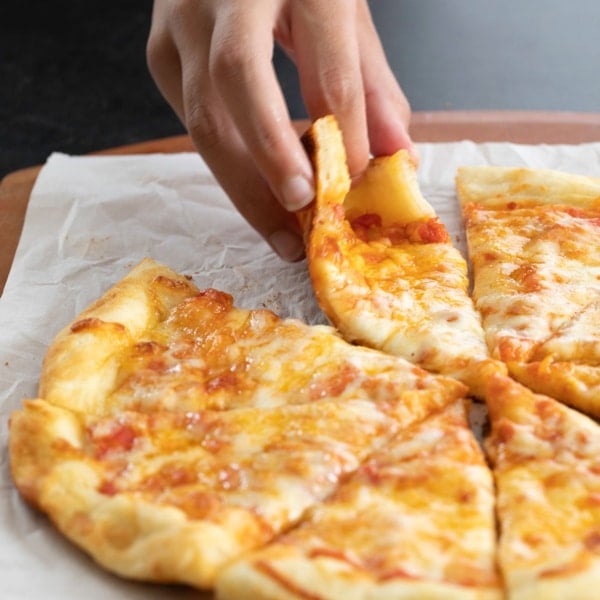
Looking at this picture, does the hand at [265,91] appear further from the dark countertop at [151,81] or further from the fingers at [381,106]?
the dark countertop at [151,81]

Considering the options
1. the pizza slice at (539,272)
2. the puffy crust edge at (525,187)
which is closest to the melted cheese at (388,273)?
the pizza slice at (539,272)

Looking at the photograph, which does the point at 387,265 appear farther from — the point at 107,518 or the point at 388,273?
the point at 107,518

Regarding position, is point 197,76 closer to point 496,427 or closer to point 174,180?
point 174,180

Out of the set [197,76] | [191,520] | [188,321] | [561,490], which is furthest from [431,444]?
[197,76]

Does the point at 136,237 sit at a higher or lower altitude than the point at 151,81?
higher

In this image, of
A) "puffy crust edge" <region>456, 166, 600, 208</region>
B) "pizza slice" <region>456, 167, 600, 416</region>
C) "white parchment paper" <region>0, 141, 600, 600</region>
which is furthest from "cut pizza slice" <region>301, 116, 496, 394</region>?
"puffy crust edge" <region>456, 166, 600, 208</region>

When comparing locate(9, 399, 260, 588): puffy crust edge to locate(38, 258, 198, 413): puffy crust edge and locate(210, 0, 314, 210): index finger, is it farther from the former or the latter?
locate(210, 0, 314, 210): index finger

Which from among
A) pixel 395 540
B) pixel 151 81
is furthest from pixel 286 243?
pixel 151 81
